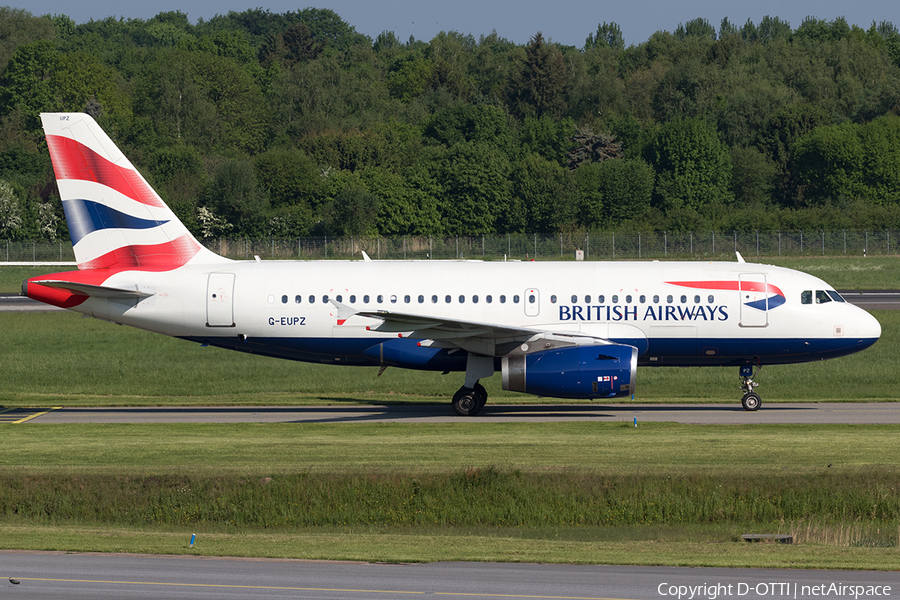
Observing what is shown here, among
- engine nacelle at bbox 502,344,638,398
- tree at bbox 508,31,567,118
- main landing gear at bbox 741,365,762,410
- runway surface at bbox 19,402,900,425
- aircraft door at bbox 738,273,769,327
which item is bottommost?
runway surface at bbox 19,402,900,425

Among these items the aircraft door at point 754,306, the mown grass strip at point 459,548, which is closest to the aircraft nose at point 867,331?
the aircraft door at point 754,306

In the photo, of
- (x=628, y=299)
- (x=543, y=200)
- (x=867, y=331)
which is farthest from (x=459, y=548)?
(x=543, y=200)

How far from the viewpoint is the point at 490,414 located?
1253 inches

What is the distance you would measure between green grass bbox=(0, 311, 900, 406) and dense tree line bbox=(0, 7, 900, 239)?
55822 millimetres

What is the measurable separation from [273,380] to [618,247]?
1948 inches

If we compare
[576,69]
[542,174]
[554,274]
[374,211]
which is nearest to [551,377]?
[554,274]

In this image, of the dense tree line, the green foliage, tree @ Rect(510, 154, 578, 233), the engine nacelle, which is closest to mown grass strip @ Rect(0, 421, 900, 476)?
the engine nacelle

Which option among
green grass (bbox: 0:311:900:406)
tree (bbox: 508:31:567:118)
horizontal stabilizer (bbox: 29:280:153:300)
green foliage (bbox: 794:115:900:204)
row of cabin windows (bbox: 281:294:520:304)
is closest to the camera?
horizontal stabilizer (bbox: 29:280:153:300)

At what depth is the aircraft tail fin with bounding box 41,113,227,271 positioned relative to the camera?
31.9 m

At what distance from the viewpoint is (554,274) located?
31.6 meters

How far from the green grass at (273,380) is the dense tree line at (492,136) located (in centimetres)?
5582

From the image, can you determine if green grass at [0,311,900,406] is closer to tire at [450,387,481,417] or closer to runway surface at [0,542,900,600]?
tire at [450,387,481,417]

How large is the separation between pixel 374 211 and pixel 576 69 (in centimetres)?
9129

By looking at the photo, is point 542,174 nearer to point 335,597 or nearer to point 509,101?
point 509,101
